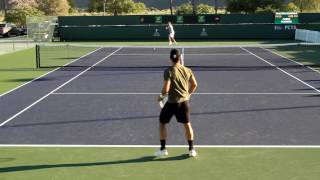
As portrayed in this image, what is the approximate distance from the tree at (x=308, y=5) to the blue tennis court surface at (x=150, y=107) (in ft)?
116

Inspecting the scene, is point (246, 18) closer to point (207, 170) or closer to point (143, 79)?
point (143, 79)

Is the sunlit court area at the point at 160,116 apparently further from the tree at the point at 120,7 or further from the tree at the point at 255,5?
the tree at the point at 120,7

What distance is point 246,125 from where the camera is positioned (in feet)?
38.9

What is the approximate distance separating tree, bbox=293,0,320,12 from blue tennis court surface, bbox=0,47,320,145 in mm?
35359

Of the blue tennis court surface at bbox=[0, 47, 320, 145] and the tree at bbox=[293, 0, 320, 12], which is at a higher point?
the tree at bbox=[293, 0, 320, 12]

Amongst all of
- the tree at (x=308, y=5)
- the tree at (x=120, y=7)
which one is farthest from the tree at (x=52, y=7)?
the tree at (x=308, y=5)

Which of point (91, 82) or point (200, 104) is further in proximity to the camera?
point (91, 82)

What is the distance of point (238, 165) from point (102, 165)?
233 centimetres

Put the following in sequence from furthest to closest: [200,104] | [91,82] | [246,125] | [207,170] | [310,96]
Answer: [91,82]
[310,96]
[200,104]
[246,125]
[207,170]

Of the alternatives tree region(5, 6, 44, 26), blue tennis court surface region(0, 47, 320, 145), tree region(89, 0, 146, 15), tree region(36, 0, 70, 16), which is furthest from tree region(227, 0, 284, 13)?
blue tennis court surface region(0, 47, 320, 145)

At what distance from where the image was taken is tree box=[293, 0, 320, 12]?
57406 mm

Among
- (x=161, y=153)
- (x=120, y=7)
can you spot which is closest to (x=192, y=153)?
(x=161, y=153)

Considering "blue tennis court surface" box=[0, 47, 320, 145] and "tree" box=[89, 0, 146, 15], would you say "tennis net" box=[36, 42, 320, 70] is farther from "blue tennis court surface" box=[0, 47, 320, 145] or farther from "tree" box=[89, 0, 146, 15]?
"tree" box=[89, 0, 146, 15]

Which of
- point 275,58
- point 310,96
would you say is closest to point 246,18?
point 275,58
